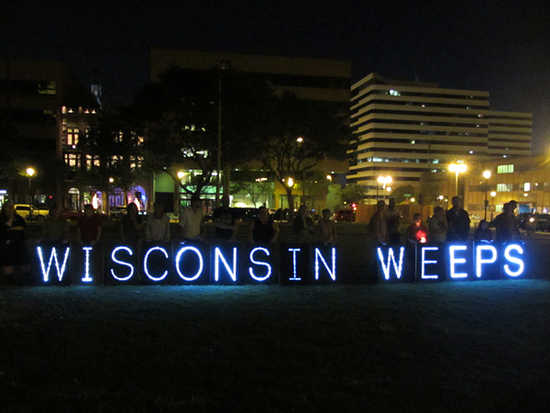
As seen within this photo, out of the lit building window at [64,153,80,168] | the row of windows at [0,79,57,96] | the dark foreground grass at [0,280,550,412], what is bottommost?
the dark foreground grass at [0,280,550,412]

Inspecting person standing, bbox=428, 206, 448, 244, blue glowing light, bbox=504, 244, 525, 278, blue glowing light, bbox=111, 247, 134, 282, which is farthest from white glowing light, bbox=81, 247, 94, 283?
blue glowing light, bbox=504, 244, 525, 278

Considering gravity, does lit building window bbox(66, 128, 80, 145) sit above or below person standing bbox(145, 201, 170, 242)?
above

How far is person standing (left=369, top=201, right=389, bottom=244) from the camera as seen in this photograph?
1162 cm

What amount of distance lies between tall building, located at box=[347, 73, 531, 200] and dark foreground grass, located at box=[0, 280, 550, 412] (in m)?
139

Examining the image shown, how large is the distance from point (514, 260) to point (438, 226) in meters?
1.84

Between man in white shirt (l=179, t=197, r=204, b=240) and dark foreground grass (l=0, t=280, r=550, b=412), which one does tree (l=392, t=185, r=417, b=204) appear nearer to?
man in white shirt (l=179, t=197, r=204, b=240)

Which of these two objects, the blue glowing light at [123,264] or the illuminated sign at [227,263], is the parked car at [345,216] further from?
the blue glowing light at [123,264]

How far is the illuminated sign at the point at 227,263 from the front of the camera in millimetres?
9672

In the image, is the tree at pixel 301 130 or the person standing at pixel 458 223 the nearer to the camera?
Result: the person standing at pixel 458 223

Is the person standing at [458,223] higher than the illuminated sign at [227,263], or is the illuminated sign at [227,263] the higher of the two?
the person standing at [458,223]

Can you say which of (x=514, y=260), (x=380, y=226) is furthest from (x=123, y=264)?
(x=514, y=260)

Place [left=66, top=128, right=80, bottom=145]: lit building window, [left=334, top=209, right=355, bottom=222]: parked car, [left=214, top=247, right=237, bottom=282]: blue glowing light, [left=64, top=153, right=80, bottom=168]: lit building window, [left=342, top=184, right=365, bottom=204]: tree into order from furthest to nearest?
[left=342, top=184, right=365, bottom=204]: tree < [left=66, top=128, right=80, bottom=145]: lit building window < [left=64, top=153, right=80, bottom=168]: lit building window < [left=334, top=209, right=355, bottom=222]: parked car < [left=214, top=247, right=237, bottom=282]: blue glowing light

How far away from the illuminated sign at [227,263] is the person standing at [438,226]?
3.50ft

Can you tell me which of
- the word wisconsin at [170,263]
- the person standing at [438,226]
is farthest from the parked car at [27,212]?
the person standing at [438,226]
